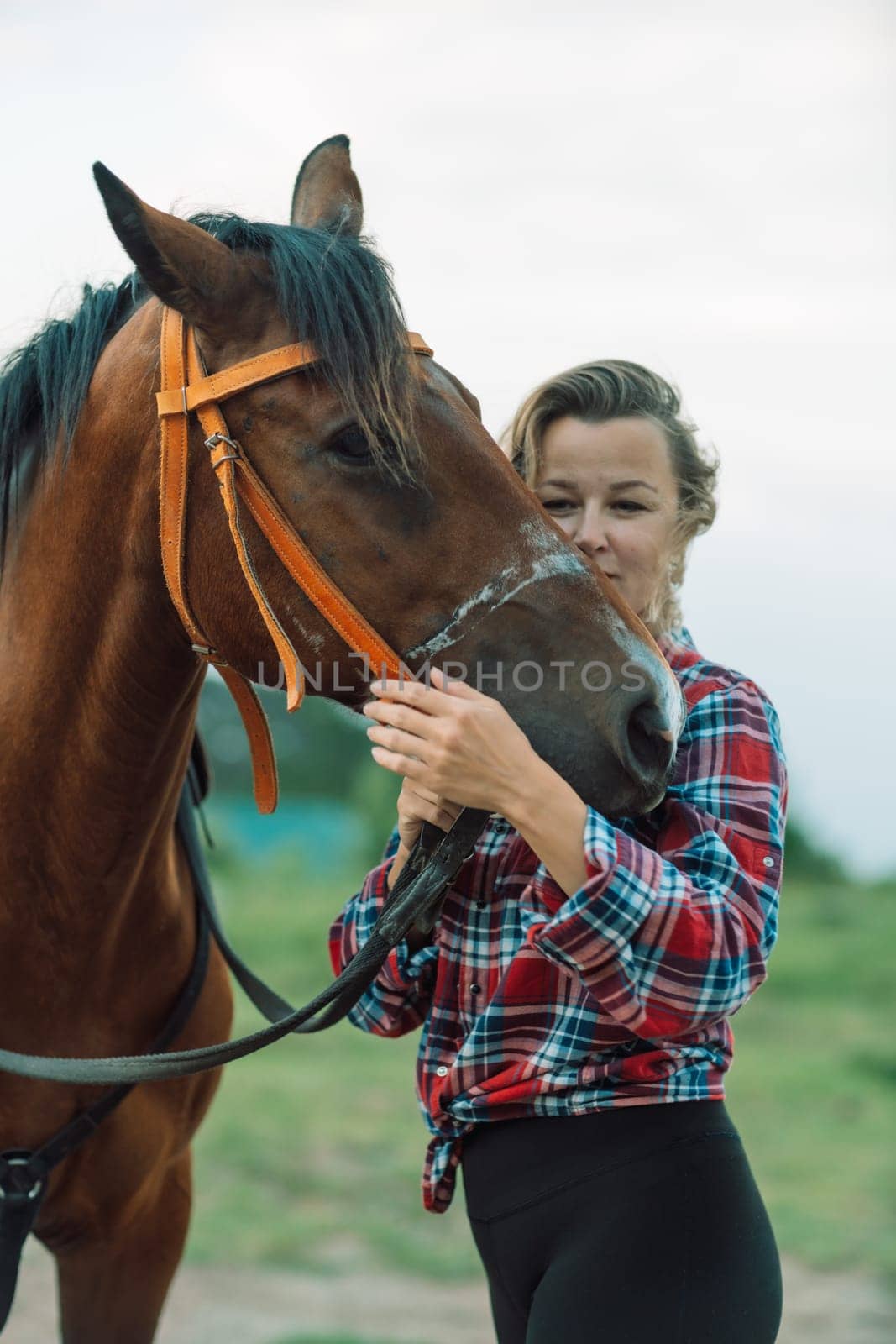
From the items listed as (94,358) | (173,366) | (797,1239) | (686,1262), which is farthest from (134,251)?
(797,1239)

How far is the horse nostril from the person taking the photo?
153 cm

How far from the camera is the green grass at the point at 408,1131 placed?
14.9 feet

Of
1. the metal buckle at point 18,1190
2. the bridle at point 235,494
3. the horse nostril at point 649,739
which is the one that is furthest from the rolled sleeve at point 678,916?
the metal buckle at point 18,1190

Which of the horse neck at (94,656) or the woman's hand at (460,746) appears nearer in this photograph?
the woman's hand at (460,746)

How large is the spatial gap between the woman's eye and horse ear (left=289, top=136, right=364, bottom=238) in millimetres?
612

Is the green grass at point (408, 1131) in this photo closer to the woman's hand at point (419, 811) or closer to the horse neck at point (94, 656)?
the horse neck at point (94, 656)

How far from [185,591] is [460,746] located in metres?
0.56

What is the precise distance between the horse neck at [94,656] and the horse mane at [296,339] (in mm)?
60

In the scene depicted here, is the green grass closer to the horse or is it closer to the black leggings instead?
the horse

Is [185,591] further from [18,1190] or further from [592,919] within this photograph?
[18,1190]

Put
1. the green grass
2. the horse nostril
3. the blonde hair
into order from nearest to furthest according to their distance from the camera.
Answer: the horse nostril, the blonde hair, the green grass

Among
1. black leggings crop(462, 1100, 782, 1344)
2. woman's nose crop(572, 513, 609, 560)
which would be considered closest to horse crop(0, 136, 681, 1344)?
woman's nose crop(572, 513, 609, 560)

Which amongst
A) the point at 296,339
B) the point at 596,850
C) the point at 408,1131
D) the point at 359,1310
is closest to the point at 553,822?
the point at 596,850

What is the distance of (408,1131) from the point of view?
5621mm
